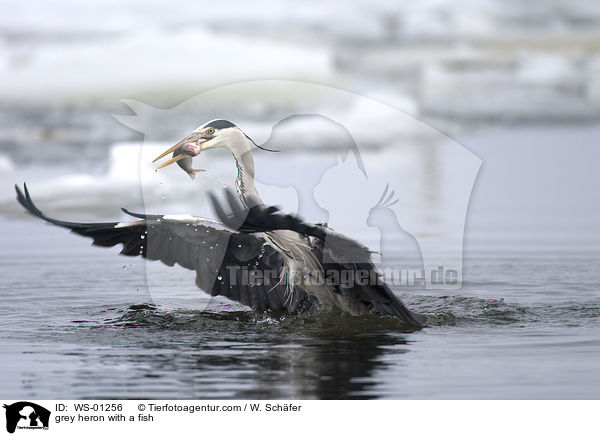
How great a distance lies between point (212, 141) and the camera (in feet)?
29.8

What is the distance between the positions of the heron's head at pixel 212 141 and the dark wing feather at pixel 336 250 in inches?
41.7

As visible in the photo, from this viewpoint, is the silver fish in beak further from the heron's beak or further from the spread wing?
the spread wing

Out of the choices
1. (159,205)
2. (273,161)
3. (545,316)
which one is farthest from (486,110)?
(545,316)

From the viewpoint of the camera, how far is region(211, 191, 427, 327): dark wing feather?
290 inches

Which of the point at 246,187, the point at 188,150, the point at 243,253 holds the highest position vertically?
the point at 188,150

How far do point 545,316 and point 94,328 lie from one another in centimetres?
378

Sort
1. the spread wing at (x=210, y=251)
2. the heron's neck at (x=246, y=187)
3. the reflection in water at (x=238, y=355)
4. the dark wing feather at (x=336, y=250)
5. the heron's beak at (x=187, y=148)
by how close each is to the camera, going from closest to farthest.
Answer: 1. the reflection in water at (x=238, y=355)
2. the dark wing feather at (x=336, y=250)
3. the heron's neck at (x=246, y=187)
4. the heron's beak at (x=187, y=148)
5. the spread wing at (x=210, y=251)
